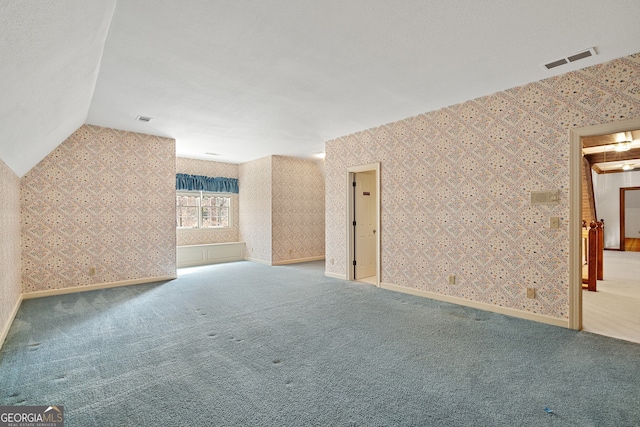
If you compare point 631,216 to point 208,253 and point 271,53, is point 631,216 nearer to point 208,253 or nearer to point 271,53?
point 271,53

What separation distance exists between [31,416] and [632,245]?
566 inches

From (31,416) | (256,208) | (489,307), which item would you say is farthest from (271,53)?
(256,208)

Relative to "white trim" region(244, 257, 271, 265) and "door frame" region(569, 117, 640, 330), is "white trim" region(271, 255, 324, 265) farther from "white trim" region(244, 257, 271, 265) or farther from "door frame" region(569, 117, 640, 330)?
"door frame" region(569, 117, 640, 330)

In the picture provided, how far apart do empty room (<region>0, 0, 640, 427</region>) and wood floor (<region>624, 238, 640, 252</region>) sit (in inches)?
189

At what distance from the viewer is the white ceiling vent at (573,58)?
2.67 metres

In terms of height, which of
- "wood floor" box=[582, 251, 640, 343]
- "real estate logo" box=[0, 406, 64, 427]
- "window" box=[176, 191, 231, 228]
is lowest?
"wood floor" box=[582, 251, 640, 343]

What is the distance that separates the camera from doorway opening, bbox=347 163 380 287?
5477 millimetres

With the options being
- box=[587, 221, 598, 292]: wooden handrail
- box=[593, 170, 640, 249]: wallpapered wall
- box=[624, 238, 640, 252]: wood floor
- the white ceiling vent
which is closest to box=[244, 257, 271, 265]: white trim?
box=[587, 221, 598, 292]: wooden handrail

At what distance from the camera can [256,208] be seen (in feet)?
25.3

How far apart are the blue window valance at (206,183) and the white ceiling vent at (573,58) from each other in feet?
23.2

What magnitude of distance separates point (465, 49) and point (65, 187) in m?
5.71

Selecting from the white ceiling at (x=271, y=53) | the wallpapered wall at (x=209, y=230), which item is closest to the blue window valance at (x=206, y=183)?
the wallpapered wall at (x=209, y=230)

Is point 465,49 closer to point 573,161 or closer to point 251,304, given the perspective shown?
point 573,161

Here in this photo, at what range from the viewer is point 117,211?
16.4 ft
